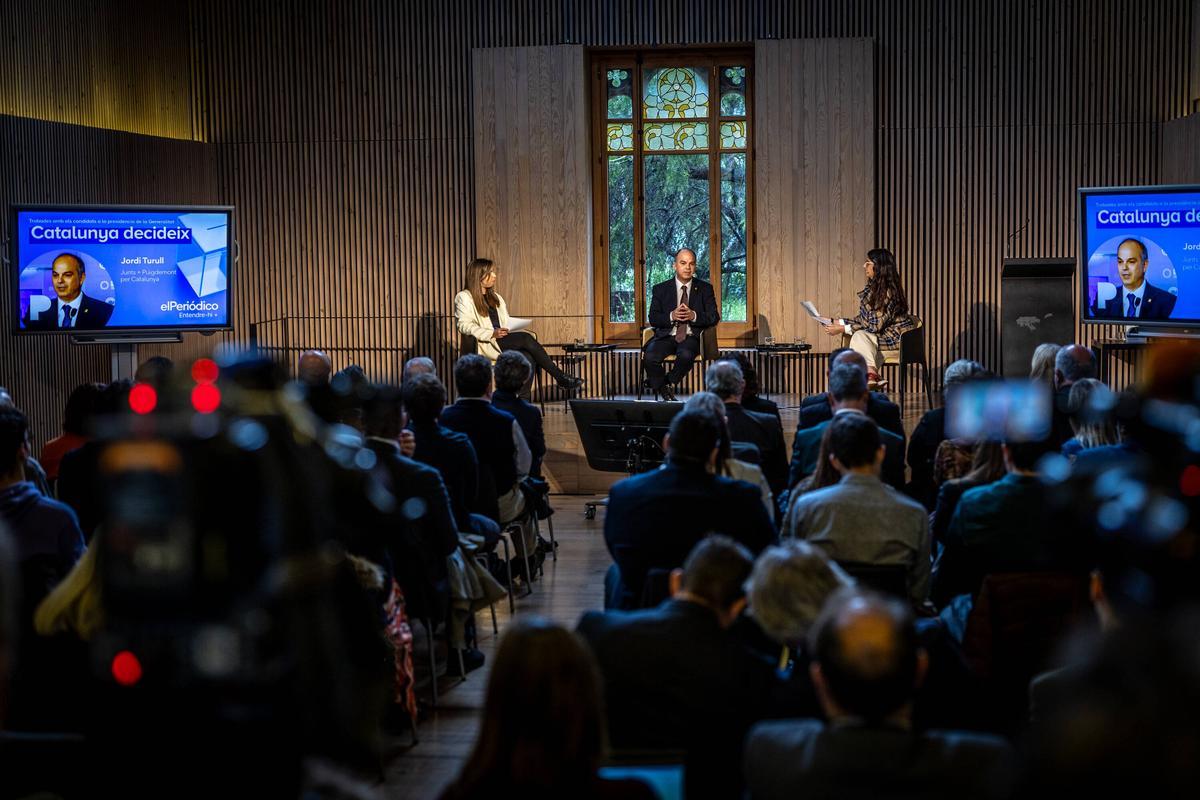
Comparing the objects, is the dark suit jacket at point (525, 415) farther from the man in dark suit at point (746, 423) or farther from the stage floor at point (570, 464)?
the stage floor at point (570, 464)

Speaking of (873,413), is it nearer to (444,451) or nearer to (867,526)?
(444,451)

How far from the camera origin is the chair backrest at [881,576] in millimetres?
3953

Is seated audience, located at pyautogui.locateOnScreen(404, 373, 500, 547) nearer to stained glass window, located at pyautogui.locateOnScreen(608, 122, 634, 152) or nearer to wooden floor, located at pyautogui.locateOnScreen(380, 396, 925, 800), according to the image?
wooden floor, located at pyautogui.locateOnScreen(380, 396, 925, 800)

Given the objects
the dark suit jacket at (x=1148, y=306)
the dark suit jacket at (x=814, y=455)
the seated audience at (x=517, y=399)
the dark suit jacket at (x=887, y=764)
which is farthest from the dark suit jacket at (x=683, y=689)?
the dark suit jacket at (x=1148, y=306)

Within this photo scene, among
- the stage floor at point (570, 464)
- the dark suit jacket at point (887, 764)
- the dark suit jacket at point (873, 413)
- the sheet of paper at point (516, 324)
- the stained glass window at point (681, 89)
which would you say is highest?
the stained glass window at point (681, 89)

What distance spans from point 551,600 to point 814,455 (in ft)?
5.78

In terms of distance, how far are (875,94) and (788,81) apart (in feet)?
2.62

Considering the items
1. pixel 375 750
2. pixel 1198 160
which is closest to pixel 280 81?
pixel 1198 160

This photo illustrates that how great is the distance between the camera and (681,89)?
1184 centimetres

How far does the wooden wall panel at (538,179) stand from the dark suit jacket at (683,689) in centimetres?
888

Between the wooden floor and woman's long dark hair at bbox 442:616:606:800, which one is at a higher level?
woman's long dark hair at bbox 442:616:606:800

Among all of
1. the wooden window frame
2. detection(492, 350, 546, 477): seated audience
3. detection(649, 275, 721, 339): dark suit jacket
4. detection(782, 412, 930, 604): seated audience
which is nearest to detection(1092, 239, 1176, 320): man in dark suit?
detection(649, 275, 721, 339): dark suit jacket

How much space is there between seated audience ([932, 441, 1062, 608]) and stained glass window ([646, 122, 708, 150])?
811 centimetres

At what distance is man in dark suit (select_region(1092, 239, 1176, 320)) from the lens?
9305 millimetres
